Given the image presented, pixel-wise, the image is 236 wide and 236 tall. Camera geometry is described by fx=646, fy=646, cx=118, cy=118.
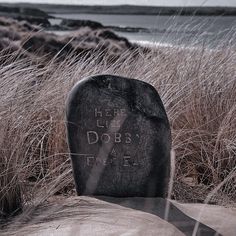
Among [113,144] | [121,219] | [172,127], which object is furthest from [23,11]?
Answer: [121,219]

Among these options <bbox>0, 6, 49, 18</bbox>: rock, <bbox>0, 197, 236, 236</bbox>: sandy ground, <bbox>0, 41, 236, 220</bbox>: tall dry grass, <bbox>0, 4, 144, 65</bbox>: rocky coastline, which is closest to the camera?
<bbox>0, 197, 236, 236</bbox>: sandy ground

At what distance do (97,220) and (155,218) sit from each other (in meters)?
0.25

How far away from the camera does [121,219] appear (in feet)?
8.69

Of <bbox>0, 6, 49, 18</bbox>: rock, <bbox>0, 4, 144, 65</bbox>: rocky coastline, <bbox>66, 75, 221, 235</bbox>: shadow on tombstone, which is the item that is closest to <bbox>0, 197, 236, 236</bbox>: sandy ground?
<bbox>66, 75, 221, 235</bbox>: shadow on tombstone

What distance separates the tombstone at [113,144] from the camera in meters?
3.13

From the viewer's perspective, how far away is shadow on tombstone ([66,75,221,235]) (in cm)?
313

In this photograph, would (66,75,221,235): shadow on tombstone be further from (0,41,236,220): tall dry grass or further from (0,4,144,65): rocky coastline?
(0,4,144,65): rocky coastline

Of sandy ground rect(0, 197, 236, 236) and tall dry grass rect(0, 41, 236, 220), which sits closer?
sandy ground rect(0, 197, 236, 236)

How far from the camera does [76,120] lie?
3.13 m

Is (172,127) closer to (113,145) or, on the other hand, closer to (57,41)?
(113,145)

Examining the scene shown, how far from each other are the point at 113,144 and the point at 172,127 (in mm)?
743

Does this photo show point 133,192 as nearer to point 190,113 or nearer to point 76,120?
point 76,120

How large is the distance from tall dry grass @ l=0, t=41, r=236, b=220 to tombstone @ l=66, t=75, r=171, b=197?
0.16 metres

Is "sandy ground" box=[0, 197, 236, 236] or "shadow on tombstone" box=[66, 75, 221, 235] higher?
"shadow on tombstone" box=[66, 75, 221, 235]
